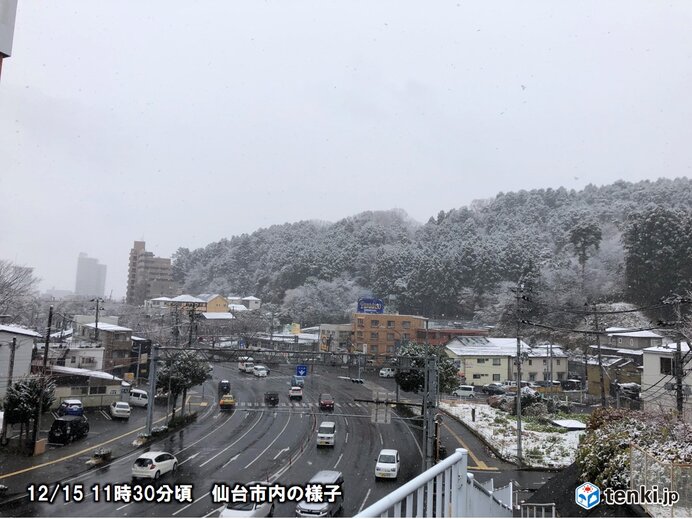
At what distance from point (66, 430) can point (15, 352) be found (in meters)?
8.19

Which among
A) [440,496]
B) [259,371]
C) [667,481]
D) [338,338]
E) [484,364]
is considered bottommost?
[259,371]

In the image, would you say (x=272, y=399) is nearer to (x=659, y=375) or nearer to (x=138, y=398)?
(x=138, y=398)

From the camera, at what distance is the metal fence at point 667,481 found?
9.18 meters

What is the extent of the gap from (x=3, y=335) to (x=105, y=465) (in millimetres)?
13269

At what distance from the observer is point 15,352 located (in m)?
30.9

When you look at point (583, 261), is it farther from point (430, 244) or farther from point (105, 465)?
point (105, 465)

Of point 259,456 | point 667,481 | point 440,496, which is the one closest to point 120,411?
point 259,456

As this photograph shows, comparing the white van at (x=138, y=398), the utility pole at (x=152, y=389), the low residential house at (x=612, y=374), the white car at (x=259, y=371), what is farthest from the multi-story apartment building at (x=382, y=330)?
the utility pole at (x=152, y=389)

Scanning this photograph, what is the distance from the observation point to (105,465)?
22.4m

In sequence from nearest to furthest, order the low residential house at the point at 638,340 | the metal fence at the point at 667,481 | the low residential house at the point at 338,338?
the metal fence at the point at 667,481 < the low residential house at the point at 638,340 < the low residential house at the point at 338,338

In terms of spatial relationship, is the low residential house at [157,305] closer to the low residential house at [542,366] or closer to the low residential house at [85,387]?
the low residential house at [85,387]

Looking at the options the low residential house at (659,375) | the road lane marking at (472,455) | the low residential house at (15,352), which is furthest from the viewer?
the low residential house at (659,375)

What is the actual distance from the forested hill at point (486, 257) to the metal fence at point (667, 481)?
52.3m

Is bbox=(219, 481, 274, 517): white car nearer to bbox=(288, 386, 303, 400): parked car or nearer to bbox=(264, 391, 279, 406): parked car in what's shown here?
bbox=(264, 391, 279, 406): parked car
